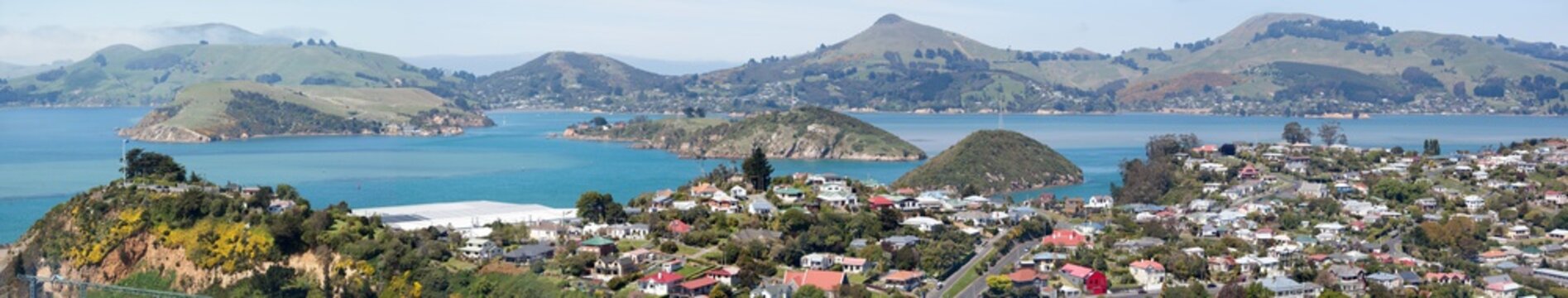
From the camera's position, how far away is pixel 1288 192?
96.5 ft

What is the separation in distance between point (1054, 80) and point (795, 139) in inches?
2772

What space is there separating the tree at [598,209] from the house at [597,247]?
2754mm

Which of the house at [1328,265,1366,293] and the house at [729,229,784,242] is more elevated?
the house at [729,229,784,242]

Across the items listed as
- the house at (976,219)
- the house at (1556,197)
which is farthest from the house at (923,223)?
the house at (1556,197)

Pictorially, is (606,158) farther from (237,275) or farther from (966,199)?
(237,275)

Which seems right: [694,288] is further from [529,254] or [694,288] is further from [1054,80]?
[1054,80]

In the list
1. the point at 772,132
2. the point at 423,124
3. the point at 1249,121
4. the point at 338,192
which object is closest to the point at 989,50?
the point at 1249,121

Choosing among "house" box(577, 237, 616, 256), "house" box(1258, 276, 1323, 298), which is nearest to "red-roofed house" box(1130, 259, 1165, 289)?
"house" box(1258, 276, 1323, 298)

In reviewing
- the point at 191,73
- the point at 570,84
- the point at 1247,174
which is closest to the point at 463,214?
the point at 1247,174

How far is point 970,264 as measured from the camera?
754 inches

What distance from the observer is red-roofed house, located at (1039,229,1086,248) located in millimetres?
20656

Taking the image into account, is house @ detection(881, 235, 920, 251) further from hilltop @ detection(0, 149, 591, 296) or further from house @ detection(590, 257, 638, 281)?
hilltop @ detection(0, 149, 591, 296)

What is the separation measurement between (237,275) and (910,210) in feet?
32.0

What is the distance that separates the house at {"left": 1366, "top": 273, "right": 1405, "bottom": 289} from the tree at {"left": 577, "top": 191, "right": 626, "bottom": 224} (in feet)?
30.6
